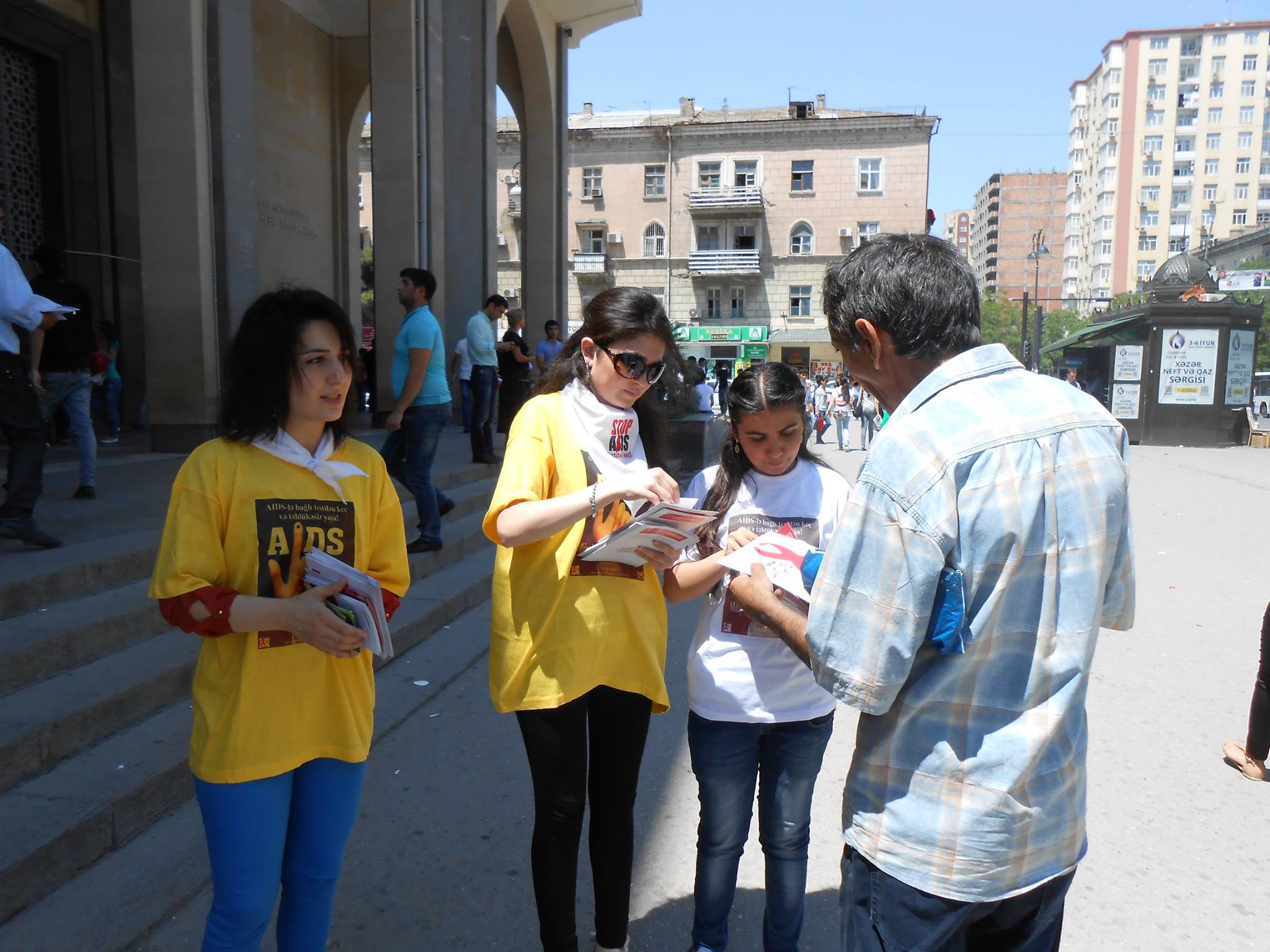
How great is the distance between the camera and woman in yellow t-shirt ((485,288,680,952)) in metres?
2.30

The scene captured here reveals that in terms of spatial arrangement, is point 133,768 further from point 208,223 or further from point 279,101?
point 279,101

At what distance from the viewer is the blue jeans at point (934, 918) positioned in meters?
1.53

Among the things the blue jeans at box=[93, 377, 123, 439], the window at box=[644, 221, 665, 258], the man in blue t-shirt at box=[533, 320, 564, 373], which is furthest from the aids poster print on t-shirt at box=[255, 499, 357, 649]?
the window at box=[644, 221, 665, 258]

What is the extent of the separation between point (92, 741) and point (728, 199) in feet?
157

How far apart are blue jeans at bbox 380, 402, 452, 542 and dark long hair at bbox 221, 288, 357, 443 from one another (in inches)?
161

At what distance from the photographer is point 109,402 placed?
11.3 meters

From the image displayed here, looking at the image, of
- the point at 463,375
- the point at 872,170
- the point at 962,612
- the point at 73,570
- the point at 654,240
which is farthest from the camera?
the point at 654,240

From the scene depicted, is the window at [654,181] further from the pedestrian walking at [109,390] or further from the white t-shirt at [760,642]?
the white t-shirt at [760,642]

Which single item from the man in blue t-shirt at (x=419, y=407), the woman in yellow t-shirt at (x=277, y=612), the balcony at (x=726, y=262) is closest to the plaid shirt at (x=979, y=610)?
the woman in yellow t-shirt at (x=277, y=612)

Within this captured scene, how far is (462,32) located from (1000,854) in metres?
15.0

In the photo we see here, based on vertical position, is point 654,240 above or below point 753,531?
above

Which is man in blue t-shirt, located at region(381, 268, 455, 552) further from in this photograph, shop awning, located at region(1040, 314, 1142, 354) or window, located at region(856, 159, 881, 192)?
window, located at region(856, 159, 881, 192)

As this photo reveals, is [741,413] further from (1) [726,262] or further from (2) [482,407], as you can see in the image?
(1) [726,262]

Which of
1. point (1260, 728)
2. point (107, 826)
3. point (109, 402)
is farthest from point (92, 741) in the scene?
point (109, 402)
